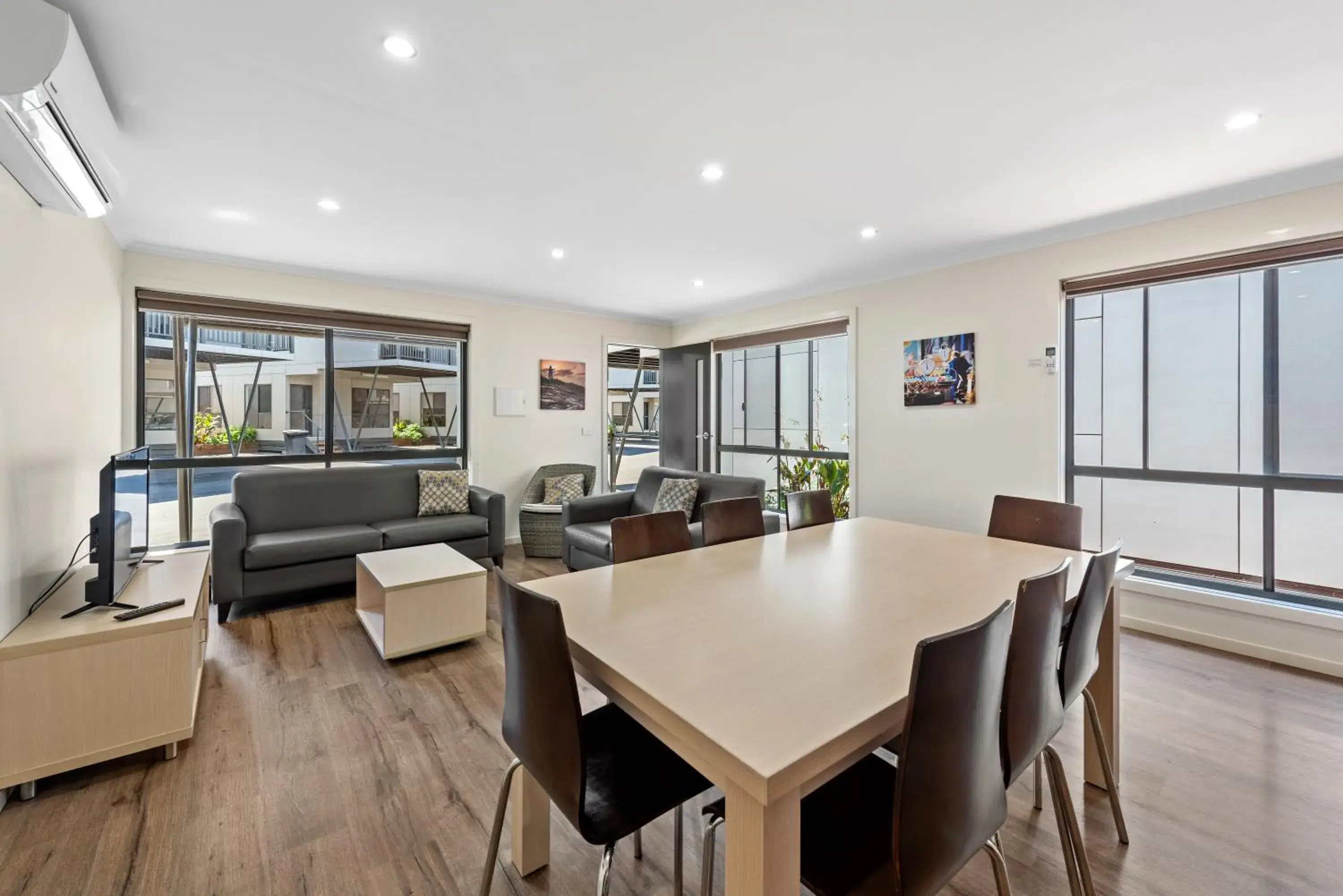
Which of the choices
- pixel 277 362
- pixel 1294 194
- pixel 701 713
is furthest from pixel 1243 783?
pixel 277 362

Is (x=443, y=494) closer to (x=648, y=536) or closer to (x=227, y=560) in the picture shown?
(x=227, y=560)

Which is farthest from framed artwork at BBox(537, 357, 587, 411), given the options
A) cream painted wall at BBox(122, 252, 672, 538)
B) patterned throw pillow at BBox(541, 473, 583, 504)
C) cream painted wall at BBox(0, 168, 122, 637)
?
cream painted wall at BBox(0, 168, 122, 637)

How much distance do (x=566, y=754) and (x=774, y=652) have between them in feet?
1.52

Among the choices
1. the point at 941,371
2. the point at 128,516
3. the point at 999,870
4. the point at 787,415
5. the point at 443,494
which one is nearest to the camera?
the point at 999,870

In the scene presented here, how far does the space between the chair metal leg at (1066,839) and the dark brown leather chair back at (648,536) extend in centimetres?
126

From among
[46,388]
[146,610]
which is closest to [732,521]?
[146,610]

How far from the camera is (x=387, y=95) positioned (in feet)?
6.72

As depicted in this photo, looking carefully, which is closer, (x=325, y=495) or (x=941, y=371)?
(x=941, y=371)

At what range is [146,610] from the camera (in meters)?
2.06

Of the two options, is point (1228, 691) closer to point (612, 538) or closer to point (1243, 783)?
point (1243, 783)

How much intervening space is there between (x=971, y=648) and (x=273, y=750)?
2.46 meters

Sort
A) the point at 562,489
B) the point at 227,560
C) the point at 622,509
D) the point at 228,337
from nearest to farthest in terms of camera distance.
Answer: the point at 227,560
the point at 228,337
the point at 622,509
the point at 562,489

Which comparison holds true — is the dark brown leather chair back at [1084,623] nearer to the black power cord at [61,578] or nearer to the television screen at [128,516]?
the television screen at [128,516]

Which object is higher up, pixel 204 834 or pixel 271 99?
pixel 271 99
